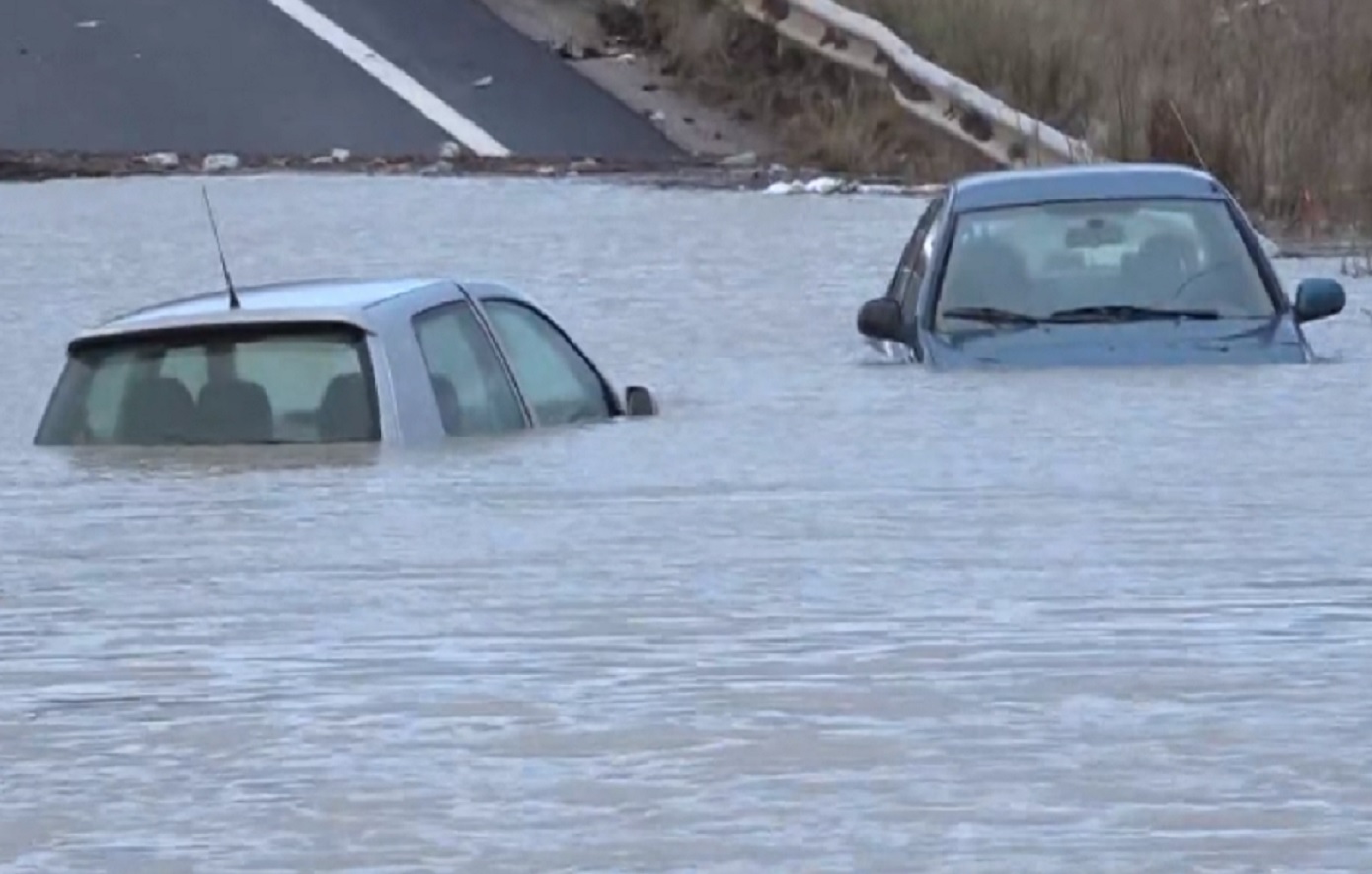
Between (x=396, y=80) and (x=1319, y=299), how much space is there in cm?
896

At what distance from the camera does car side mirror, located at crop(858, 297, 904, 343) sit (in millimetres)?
13953

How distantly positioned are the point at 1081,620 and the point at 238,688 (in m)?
1.62

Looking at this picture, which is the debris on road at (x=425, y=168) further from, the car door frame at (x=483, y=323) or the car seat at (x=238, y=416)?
the car seat at (x=238, y=416)

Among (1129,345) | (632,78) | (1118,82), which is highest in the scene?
(632,78)

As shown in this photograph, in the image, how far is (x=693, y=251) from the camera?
59.3ft

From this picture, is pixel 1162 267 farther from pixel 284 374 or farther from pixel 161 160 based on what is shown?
pixel 161 160

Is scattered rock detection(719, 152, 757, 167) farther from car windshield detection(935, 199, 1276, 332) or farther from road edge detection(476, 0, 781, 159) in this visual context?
car windshield detection(935, 199, 1276, 332)

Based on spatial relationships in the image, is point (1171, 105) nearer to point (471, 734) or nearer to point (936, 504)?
point (936, 504)

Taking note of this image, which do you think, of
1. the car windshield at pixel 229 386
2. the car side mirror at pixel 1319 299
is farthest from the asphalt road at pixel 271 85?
the car windshield at pixel 229 386

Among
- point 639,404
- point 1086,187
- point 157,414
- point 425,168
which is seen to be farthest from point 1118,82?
point 157,414

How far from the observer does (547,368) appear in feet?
39.1

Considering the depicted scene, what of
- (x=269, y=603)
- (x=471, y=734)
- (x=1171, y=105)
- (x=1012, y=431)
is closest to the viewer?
(x=471, y=734)

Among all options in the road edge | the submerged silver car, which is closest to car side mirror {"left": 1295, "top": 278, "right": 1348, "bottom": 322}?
the submerged silver car

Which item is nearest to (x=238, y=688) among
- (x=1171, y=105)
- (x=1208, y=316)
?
(x=1208, y=316)
